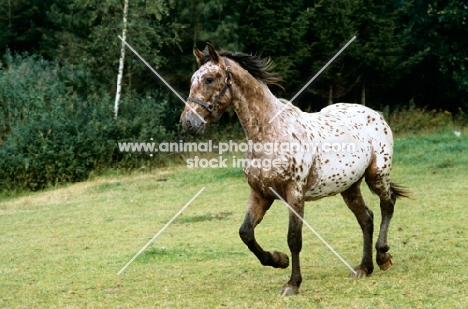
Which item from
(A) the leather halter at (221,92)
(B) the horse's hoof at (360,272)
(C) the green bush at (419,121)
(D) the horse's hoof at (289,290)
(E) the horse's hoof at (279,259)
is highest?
(A) the leather halter at (221,92)

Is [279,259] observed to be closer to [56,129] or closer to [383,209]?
[383,209]

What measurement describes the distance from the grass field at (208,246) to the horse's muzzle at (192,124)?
1.71 meters

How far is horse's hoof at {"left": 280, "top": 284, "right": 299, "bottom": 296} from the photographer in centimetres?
712

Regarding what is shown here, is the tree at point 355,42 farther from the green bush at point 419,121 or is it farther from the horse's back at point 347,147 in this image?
the horse's back at point 347,147

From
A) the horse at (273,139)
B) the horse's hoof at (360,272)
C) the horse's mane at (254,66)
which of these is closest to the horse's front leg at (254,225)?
the horse at (273,139)

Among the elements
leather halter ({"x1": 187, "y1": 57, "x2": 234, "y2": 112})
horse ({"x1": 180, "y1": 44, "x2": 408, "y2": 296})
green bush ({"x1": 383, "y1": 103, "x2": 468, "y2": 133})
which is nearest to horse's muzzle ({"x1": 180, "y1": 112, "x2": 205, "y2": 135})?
horse ({"x1": 180, "y1": 44, "x2": 408, "y2": 296})

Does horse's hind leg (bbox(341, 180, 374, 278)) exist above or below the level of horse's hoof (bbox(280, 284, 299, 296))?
above

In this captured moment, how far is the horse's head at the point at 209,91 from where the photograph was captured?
701cm

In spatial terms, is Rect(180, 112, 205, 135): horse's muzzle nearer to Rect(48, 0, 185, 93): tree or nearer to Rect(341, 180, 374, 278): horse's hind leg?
Rect(341, 180, 374, 278): horse's hind leg

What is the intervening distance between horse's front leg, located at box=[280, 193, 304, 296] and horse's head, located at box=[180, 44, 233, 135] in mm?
1154

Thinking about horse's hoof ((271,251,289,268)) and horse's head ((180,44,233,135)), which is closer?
horse's head ((180,44,233,135))

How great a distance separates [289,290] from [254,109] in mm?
1862

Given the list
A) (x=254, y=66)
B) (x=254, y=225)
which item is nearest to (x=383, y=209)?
(x=254, y=225)

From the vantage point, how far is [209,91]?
7.13m
